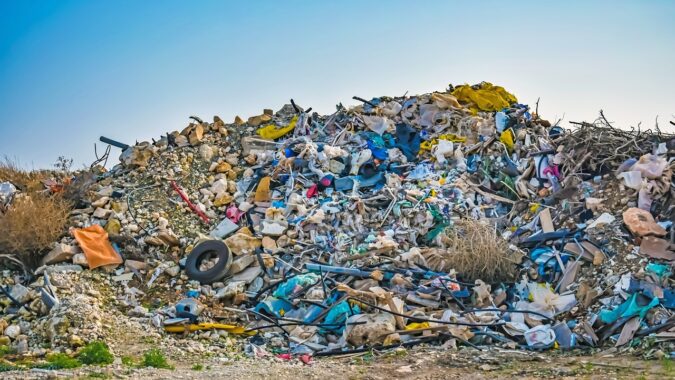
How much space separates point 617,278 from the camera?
9.32 meters

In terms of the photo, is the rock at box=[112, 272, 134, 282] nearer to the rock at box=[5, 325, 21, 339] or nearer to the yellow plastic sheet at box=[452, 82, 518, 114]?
the rock at box=[5, 325, 21, 339]

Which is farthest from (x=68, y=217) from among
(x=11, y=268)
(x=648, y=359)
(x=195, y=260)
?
(x=648, y=359)

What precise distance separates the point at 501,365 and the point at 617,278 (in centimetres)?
253

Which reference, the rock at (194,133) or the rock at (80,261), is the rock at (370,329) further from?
the rock at (194,133)

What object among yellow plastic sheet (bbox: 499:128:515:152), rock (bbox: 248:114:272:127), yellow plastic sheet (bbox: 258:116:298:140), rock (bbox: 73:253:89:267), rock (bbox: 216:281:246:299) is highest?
rock (bbox: 248:114:272:127)

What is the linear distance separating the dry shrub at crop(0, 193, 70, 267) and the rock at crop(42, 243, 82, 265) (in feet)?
0.69

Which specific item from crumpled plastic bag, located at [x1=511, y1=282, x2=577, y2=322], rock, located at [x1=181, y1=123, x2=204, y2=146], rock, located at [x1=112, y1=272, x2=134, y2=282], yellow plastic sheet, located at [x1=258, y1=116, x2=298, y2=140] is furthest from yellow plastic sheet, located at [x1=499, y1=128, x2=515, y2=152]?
rock, located at [x1=112, y1=272, x2=134, y2=282]

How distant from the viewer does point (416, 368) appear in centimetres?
755

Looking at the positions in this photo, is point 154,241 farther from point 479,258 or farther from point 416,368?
point 416,368

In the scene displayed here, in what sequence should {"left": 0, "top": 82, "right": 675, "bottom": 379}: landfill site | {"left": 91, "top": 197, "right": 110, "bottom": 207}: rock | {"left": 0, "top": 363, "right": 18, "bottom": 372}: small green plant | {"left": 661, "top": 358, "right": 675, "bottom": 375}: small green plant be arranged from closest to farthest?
1. {"left": 661, "top": 358, "right": 675, "bottom": 375}: small green plant
2. {"left": 0, "top": 363, "right": 18, "bottom": 372}: small green plant
3. {"left": 0, "top": 82, "right": 675, "bottom": 379}: landfill site
4. {"left": 91, "top": 197, "right": 110, "bottom": 207}: rock

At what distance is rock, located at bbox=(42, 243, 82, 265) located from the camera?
Answer: 1130cm

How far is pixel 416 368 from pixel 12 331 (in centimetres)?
507

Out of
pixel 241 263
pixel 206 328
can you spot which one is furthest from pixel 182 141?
pixel 206 328

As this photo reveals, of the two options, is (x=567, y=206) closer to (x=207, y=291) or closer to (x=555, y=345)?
(x=555, y=345)
